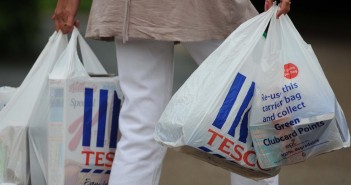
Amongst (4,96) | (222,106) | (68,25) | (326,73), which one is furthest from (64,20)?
(326,73)

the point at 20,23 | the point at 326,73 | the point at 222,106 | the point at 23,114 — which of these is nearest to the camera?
the point at 222,106

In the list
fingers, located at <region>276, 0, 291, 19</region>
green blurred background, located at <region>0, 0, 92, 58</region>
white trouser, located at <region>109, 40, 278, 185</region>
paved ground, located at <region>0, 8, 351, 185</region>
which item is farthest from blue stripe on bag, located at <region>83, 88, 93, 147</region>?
green blurred background, located at <region>0, 0, 92, 58</region>

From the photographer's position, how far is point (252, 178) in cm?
317

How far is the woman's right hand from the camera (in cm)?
345

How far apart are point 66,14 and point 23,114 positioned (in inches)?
19.2

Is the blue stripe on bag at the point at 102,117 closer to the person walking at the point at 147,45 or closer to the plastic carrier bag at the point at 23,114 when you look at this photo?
the person walking at the point at 147,45

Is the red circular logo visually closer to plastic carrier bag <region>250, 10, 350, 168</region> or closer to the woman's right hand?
plastic carrier bag <region>250, 10, 350, 168</region>

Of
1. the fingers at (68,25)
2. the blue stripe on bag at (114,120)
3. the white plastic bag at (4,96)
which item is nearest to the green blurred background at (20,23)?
the white plastic bag at (4,96)

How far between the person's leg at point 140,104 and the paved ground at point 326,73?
146 centimetres

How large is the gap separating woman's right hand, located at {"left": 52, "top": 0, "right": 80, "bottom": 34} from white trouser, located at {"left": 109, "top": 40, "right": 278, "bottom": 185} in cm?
33

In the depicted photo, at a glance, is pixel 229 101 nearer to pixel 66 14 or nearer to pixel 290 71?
pixel 290 71

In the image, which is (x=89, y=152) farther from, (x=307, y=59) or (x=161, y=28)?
(x=307, y=59)

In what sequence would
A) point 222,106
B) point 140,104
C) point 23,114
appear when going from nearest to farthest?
1. point 222,106
2. point 140,104
3. point 23,114

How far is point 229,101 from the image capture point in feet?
9.86
